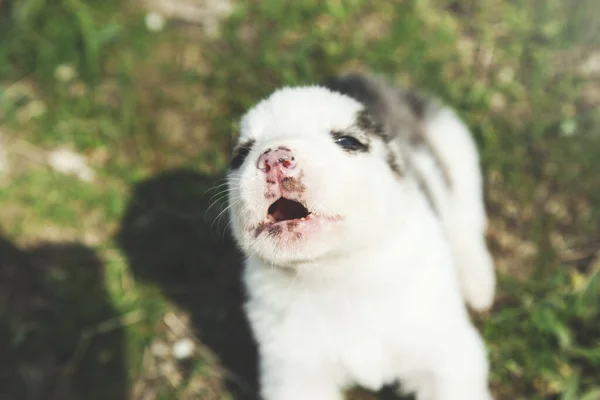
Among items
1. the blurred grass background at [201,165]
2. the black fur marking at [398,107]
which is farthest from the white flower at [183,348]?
the black fur marking at [398,107]

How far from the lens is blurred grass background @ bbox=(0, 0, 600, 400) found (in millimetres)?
4156

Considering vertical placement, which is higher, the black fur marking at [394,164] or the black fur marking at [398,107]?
the black fur marking at [398,107]

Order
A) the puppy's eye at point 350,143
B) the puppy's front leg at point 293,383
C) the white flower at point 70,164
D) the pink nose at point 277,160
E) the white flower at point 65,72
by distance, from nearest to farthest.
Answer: the pink nose at point 277,160, the puppy's eye at point 350,143, the puppy's front leg at point 293,383, the white flower at point 70,164, the white flower at point 65,72

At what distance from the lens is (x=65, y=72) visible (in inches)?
221

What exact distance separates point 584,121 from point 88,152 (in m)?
4.03

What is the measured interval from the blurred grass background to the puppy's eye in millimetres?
1233

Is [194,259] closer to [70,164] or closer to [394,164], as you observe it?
[70,164]

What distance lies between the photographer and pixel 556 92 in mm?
5281

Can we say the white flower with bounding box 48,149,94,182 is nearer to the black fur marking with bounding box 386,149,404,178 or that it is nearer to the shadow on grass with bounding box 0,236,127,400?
the shadow on grass with bounding box 0,236,127,400

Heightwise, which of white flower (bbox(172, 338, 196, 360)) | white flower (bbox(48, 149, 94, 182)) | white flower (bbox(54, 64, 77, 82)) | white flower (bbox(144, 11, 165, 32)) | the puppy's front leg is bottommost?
A: the puppy's front leg

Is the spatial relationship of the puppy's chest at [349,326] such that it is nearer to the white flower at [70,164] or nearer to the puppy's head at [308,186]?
the puppy's head at [308,186]

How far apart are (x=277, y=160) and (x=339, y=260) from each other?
577 mm

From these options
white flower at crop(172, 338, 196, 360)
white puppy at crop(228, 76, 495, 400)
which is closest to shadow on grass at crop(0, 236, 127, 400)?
white flower at crop(172, 338, 196, 360)

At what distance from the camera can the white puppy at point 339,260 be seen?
2.66 meters
